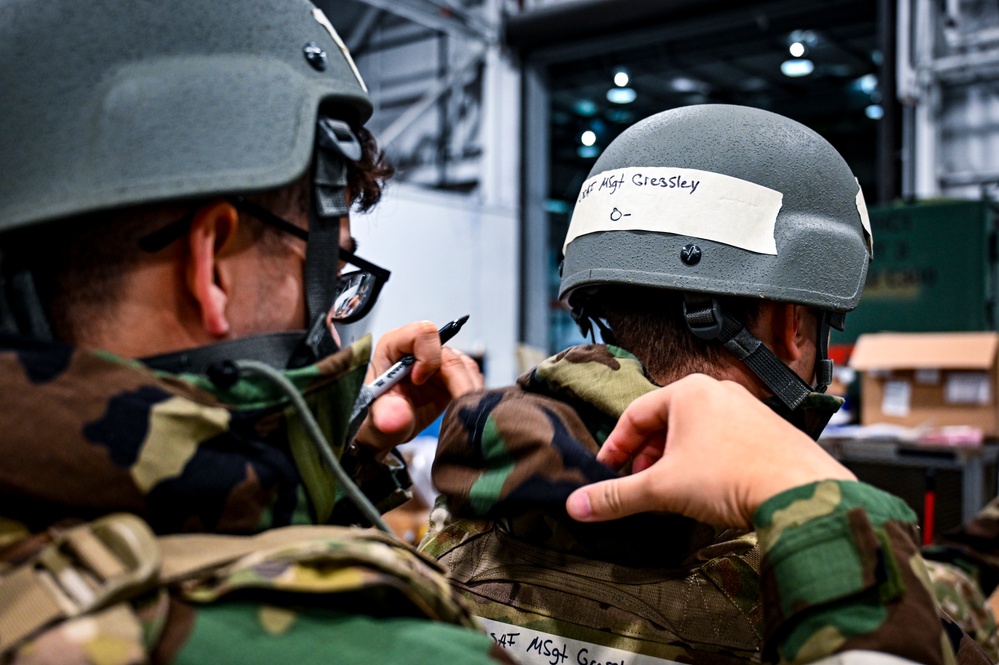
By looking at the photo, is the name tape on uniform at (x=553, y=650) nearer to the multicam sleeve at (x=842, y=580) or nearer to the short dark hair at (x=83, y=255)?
the multicam sleeve at (x=842, y=580)

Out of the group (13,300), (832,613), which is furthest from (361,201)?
(832,613)

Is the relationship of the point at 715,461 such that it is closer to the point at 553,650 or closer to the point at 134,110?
the point at 553,650

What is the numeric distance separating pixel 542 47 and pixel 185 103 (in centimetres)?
747

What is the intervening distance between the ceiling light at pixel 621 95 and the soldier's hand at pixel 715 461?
34.8 ft

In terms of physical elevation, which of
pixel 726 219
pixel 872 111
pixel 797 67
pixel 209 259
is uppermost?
pixel 797 67

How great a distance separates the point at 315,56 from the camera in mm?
1064

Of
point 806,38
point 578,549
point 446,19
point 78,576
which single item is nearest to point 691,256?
point 578,549

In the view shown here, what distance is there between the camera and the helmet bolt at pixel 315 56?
1061mm

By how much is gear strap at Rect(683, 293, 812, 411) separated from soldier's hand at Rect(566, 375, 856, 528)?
0.32 meters

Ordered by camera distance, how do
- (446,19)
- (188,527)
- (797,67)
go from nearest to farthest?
(188,527) < (446,19) < (797,67)

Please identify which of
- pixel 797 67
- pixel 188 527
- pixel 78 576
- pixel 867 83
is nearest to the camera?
pixel 78 576

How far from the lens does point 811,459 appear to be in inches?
38.9

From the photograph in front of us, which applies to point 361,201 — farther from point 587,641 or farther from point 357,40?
point 357,40

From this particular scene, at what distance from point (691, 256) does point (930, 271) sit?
11.8 ft
